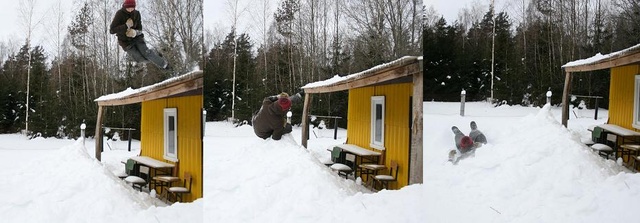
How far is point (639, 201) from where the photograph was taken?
186cm

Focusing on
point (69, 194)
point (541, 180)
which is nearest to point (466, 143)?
point (541, 180)

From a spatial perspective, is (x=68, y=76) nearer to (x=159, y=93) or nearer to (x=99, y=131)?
(x=99, y=131)

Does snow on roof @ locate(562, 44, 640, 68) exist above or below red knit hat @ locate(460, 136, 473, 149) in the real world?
above

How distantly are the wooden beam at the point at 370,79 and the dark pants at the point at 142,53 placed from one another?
597 millimetres

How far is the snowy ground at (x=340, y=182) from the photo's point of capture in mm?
1849

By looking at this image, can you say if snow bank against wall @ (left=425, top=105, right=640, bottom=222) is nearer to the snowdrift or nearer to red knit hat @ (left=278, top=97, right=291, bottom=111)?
the snowdrift

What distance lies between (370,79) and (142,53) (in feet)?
2.78

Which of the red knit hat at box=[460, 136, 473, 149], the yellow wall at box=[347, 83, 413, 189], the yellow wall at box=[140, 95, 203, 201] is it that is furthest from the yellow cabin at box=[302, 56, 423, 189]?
the yellow wall at box=[140, 95, 203, 201]

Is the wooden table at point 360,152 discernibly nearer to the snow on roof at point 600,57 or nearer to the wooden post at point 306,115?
the wooden post at point 306,115

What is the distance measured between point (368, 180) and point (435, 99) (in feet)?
1.59

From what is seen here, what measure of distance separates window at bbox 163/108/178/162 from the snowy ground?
0.12m

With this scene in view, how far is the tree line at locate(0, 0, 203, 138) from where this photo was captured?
1.84 meters

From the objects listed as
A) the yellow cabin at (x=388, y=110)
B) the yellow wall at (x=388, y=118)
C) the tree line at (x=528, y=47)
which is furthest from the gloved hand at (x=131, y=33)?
the tree line at (x=528, y=47)

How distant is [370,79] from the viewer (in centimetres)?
194
